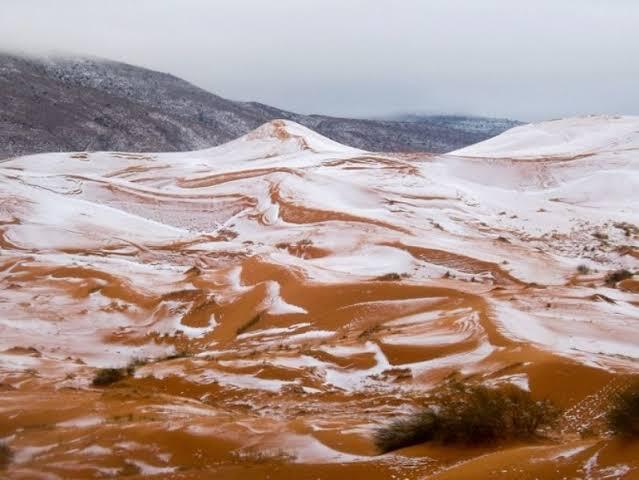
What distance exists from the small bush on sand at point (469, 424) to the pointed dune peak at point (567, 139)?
103 feet

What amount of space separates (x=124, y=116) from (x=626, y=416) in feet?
297

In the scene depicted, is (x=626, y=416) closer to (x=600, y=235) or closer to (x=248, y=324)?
(x=248, y=324)

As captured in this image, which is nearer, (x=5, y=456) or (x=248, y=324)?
(x=5, y=456)

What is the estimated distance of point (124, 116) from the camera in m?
89.4

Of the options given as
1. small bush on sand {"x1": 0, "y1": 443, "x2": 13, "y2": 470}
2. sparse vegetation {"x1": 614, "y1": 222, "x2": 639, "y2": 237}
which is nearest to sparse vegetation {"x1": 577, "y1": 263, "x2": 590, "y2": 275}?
sparse vegetation {"x1": 614, "y1": 222, "x2": 639, "y2": 237}

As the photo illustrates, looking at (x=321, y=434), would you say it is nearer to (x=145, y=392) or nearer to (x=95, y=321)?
(x=145, y=392)

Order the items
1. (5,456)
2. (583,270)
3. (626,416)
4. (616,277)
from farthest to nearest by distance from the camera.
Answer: (583,270), (616,277), (5,456), (626,416)

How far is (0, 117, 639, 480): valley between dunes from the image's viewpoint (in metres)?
5.32

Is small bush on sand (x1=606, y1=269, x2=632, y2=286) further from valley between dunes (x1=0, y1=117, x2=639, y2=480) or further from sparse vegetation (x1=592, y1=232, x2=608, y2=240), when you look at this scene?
sparse vegetation (x1=592, y1=232, x2=608, y2=240)

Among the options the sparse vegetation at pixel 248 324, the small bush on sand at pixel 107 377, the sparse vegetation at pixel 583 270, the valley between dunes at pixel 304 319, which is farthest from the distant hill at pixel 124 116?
the small bush on sand at pixel 107 377

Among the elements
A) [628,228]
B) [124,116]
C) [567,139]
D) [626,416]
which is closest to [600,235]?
[628,228]

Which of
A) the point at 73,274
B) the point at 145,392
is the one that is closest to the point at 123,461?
the point at 145,392

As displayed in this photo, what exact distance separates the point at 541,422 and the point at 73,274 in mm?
12436

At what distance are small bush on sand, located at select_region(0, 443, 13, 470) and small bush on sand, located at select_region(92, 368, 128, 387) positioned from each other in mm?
2469
